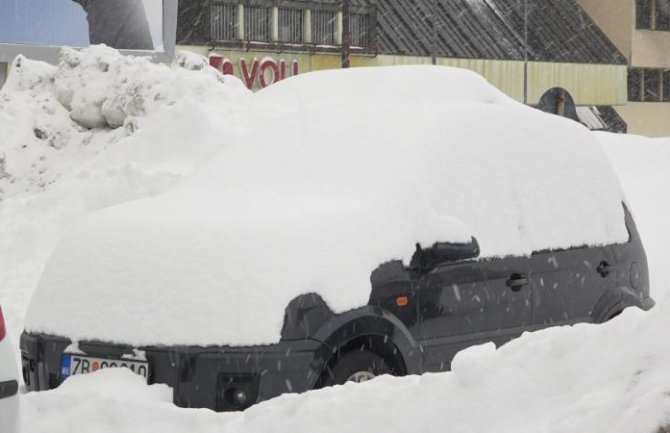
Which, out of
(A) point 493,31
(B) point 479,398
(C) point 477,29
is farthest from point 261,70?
(B) point 479,398

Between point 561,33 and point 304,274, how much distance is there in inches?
1834

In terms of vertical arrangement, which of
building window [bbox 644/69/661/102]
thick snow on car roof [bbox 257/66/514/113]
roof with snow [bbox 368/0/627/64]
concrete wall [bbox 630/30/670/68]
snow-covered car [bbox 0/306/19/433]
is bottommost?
building window [bbox 644/69/661/102]

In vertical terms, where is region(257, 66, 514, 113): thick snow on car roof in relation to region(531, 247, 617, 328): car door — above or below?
above

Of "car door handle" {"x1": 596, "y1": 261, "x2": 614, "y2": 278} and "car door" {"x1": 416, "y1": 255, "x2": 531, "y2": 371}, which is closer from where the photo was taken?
"car door" {"x1": 416, "y1": 255, "x2": 531, "y2": 371}

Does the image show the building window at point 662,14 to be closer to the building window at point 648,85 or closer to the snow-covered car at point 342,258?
the building window at point 648,85

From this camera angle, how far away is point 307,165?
654 cm

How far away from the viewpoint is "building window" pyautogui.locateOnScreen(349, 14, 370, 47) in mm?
41312

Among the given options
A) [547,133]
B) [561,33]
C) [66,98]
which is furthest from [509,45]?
[547,133]

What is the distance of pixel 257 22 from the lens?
39094 millimetres

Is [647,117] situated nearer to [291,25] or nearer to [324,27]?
[324,27]

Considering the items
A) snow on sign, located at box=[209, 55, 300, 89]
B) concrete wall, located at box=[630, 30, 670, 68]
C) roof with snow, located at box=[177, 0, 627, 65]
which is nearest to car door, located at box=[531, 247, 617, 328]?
snow on sign, located at box=[209, 55, 300, 89]

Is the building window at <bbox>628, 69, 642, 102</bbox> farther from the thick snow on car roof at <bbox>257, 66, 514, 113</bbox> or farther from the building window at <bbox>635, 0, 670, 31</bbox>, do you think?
the thick snow on car roof at <bbox>257, 66, 514, 113</bbox>

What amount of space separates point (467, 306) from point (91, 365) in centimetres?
182

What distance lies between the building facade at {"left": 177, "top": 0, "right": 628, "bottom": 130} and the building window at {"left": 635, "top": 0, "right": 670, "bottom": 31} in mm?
2292
